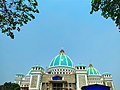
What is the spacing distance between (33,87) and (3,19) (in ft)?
128

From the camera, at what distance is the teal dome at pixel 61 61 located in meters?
48.9

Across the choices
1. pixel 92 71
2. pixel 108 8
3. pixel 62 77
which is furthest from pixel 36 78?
pixel 108 8

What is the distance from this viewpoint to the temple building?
44.5 metres

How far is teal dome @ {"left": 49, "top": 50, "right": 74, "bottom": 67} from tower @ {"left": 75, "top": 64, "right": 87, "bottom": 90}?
3379 mm

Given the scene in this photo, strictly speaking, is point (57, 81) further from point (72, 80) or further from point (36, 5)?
point (36, 5)

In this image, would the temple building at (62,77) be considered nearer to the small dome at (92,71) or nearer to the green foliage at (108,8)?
the small dome at (92,71)

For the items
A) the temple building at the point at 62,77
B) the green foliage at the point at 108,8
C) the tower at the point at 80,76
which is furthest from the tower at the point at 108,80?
the green foliage at the point at 108,8

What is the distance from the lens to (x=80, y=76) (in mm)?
45250

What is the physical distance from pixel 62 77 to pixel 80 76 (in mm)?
4241

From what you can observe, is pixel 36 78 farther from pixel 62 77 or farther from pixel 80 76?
pixel 80 76

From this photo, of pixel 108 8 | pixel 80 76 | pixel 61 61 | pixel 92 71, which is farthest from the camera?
pixel 92 71

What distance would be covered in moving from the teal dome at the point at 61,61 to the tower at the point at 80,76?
3379mm

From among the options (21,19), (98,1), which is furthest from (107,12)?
(21,19)

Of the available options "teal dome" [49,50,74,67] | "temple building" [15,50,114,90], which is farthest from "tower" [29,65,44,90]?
"teal dome" [49,50,74,67]
